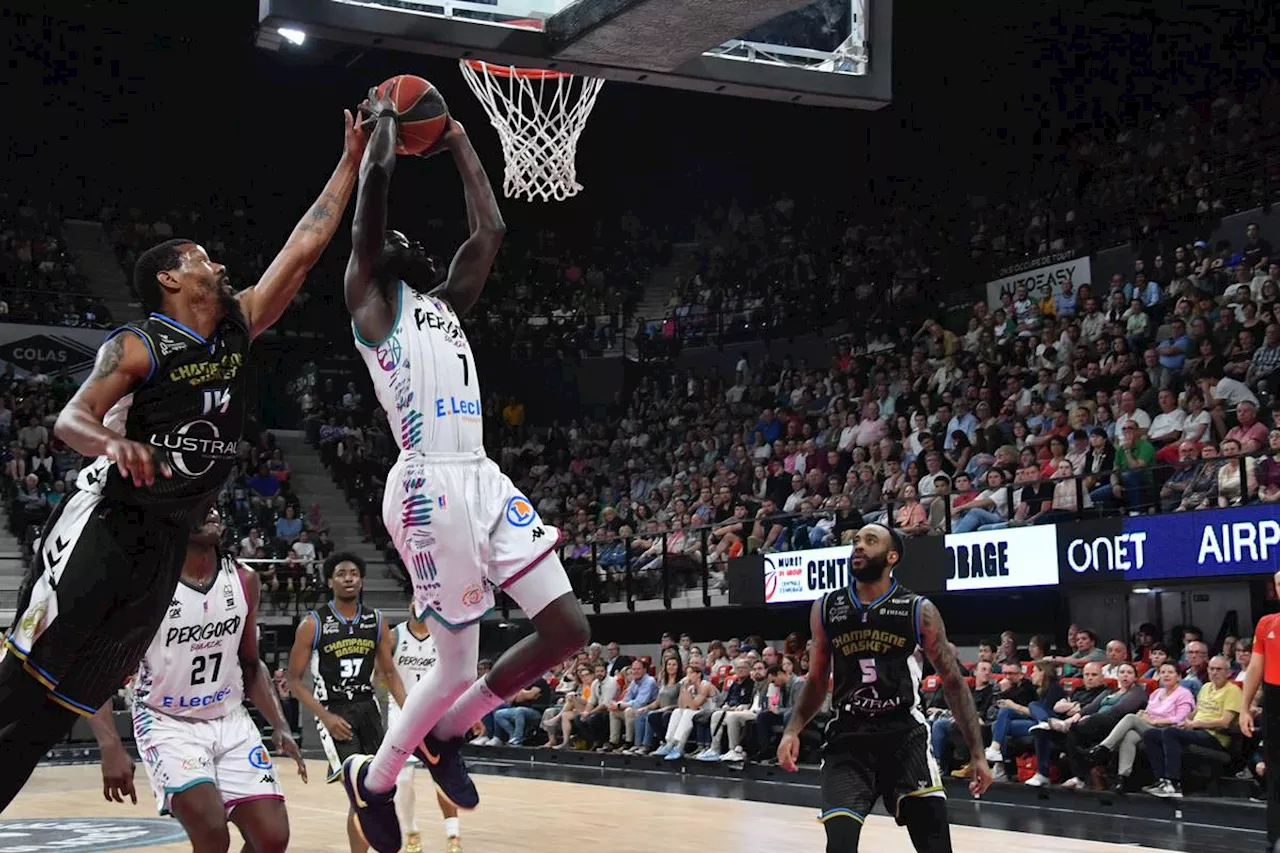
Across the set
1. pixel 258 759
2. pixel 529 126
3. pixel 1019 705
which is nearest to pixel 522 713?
pixel 1019 705

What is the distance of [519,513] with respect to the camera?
483cm

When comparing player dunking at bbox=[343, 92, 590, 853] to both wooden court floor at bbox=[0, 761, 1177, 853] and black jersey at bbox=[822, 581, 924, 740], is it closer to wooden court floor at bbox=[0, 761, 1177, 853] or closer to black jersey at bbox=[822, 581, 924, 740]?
black jersey at bbox=[822, 581, 924, 740]

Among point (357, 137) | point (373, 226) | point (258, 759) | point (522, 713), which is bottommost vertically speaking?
point (522, 713)

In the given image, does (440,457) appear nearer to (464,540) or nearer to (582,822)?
(464,540)

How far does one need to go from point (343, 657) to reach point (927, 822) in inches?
158

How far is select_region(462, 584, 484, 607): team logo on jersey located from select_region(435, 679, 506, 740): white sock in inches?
12.5

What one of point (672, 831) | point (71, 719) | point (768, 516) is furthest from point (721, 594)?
point (71, 719)

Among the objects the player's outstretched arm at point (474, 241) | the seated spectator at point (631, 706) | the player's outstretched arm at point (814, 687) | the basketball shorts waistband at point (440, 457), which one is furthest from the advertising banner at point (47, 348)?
the basketball shorts waistband at point (440, 457)

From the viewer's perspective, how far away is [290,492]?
75.6 ft

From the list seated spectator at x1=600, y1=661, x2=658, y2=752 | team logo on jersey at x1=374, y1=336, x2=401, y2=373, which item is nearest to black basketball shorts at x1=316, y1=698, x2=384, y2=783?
team logo on jersey at x1=374, y1=336, x2=401, y2=373

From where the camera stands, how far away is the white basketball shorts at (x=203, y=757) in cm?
552

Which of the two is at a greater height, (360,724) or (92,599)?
(92,599)

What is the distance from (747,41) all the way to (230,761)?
15.0 ft

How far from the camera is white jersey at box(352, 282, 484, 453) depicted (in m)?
4.82
